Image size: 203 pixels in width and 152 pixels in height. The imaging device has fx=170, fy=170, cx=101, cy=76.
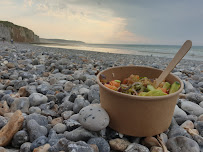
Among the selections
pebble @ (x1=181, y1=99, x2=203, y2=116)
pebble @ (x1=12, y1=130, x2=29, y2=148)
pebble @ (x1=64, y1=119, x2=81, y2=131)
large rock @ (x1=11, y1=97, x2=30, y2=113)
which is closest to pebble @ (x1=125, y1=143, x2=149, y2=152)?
pebble @ (x1=64, y1=119, x2=81, y2=131)

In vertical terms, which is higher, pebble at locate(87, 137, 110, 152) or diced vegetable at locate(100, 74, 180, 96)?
diced vegetable at locate(100, 74, 180, 96)

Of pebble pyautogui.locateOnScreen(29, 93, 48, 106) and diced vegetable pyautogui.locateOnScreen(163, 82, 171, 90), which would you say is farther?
pebble pyautogui.locateOnScreen(29, 93, 48, 106)

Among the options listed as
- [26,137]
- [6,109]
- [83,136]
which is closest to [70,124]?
[83,136]

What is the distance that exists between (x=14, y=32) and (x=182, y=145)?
2426 cm

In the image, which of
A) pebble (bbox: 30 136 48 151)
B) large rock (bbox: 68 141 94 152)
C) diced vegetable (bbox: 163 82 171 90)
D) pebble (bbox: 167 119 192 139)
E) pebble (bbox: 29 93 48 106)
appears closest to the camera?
large rock (bbox: 68 141 94 152)

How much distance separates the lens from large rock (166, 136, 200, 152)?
4.86ft

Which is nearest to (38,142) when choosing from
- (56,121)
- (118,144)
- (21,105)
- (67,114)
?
(56,121)

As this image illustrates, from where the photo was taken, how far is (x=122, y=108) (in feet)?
4.91

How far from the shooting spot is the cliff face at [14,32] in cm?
2016

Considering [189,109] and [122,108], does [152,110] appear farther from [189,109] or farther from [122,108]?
[189,109]

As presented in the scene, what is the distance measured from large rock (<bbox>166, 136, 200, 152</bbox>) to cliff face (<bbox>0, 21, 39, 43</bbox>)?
2235 centimetres

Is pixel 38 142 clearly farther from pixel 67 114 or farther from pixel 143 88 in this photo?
pixel 143 88

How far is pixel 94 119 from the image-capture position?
1521mm

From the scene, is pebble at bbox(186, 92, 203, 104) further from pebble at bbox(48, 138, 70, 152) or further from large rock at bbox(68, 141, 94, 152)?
pebble at bbox(48, 138, 70, 152)
